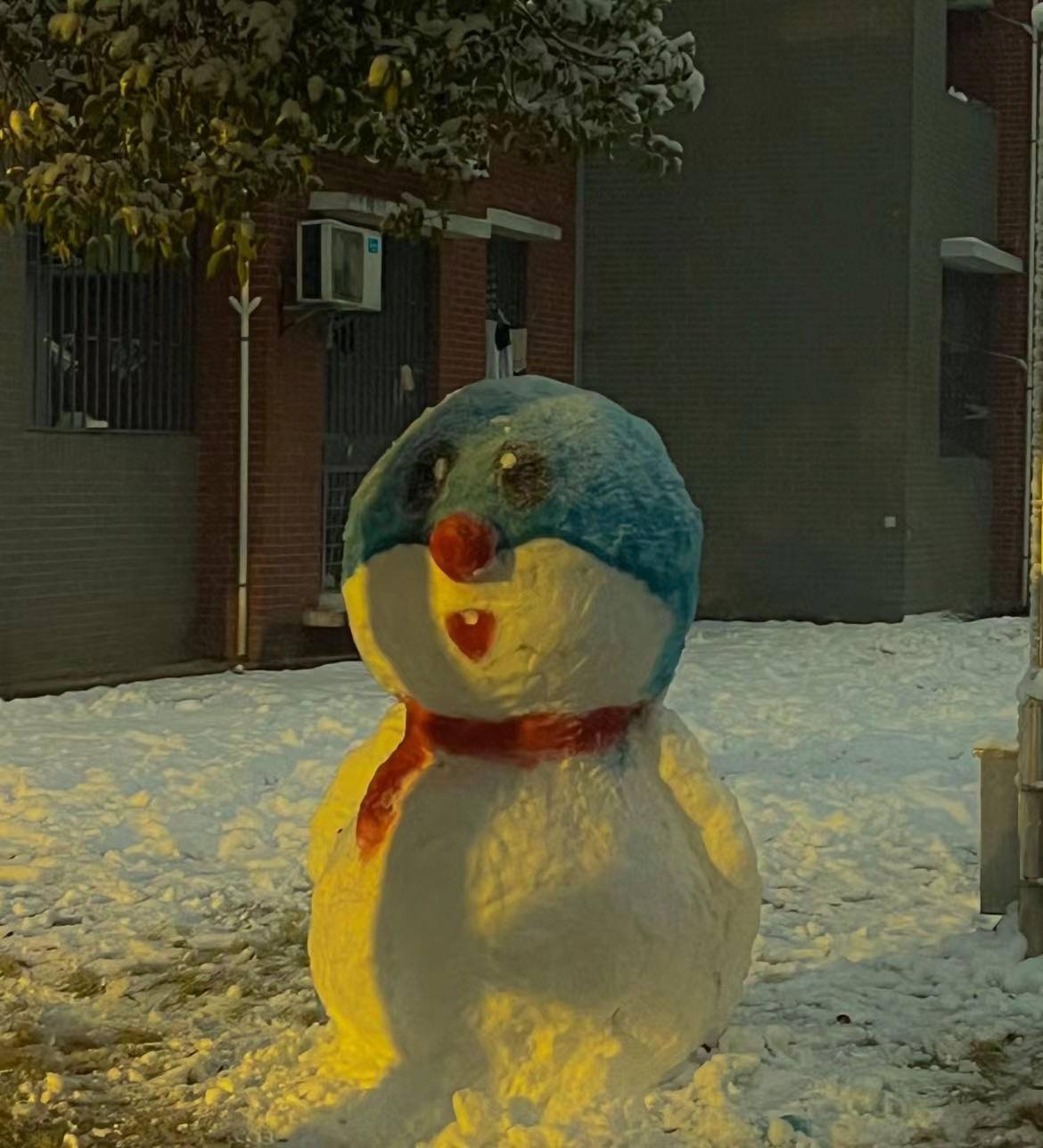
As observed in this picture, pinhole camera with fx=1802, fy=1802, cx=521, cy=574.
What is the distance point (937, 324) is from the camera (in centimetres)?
1861

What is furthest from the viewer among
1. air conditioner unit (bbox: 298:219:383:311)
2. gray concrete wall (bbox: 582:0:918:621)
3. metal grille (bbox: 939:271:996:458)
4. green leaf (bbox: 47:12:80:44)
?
metal grille (bbox: 939:271:996:458)

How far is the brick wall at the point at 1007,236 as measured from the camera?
20062mm

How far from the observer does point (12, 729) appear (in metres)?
10.7

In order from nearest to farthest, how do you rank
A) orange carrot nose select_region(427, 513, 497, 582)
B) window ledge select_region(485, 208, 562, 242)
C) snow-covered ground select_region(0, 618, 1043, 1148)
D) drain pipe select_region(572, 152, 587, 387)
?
orange carrot nose select_region(427, 513, 497, 582) → snow-covered ground select_region(0, 618, 1043, 1148) → window ledge select_region(485, 208, 562, 242) → drain pipe select_region(572, 152, 587, 387)

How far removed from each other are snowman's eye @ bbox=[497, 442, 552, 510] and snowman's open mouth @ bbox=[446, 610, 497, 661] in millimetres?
271

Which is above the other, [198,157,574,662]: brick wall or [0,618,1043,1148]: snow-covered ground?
[198,157,574,662]: brick wall

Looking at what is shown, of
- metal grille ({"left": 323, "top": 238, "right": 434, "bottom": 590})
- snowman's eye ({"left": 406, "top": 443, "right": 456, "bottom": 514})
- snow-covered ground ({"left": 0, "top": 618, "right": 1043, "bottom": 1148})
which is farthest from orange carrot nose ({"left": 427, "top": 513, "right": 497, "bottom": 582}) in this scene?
metal grille ({"left": 323, "top": 238, "right": 434, "bottom": 590})

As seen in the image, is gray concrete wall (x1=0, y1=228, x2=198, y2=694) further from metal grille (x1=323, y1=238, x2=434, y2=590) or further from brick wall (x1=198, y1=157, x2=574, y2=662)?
metal grille (x1=323, y1=238, x2=434, y2=590)

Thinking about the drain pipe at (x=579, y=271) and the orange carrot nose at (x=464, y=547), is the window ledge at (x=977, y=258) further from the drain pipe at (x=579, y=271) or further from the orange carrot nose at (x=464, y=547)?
the orange carrot nose at (x=464, y=547)

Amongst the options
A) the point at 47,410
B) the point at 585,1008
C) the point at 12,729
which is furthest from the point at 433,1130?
the point at 47,410

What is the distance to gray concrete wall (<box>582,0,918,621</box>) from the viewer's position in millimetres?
17953

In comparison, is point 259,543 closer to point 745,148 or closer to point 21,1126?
point 745,148

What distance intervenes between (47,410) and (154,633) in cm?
198

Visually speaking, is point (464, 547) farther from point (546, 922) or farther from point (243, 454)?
point (243, 454)
